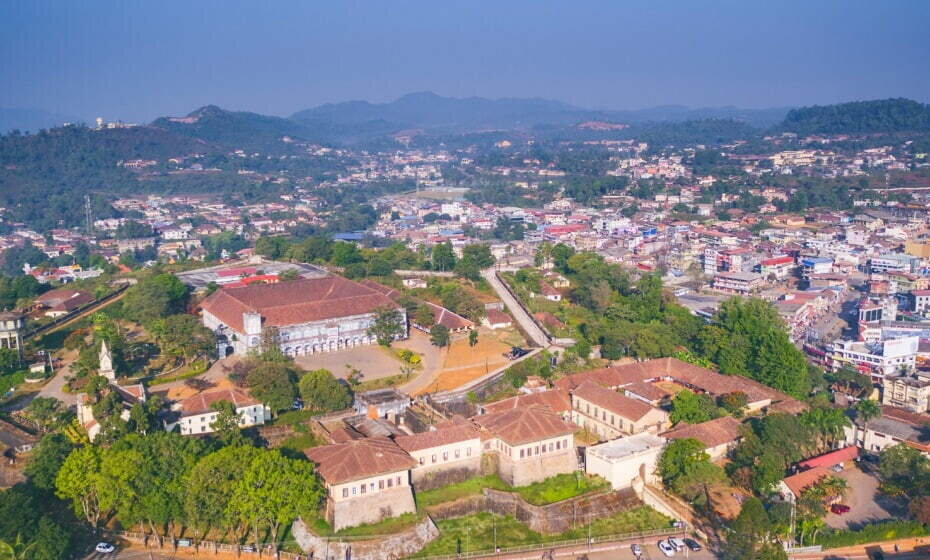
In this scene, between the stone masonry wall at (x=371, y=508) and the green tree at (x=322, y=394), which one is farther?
the green tree at (x=322, y=394)

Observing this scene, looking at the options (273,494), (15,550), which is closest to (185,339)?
(273,494)

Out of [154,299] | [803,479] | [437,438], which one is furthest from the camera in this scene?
[154,299]

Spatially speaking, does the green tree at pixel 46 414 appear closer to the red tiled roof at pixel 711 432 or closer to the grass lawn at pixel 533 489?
the grass lawn at pixel 533 489

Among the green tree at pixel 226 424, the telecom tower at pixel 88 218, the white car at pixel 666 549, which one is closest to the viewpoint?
the white car at pixel 666 549

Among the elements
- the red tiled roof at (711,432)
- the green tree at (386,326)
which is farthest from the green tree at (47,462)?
the red tiled roof at (711,432)

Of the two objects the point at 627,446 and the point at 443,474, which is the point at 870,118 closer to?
the point at 627,446

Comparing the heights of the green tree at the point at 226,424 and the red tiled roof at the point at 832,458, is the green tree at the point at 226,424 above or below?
above
